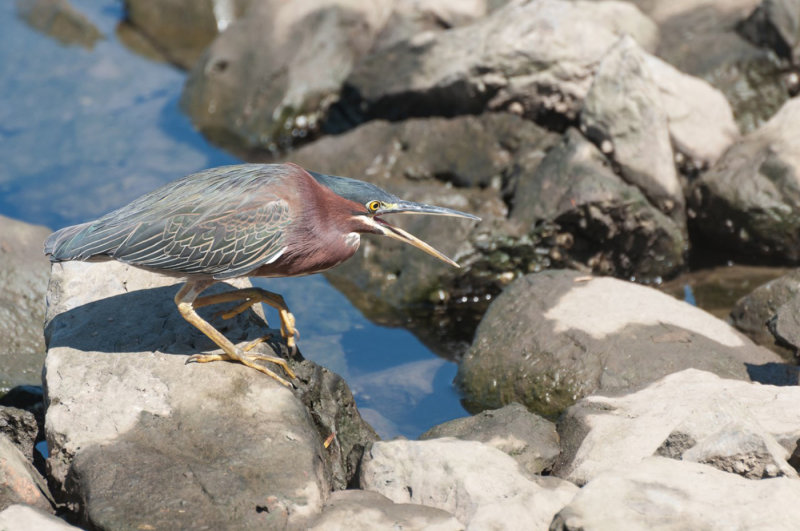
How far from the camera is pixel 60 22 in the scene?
13219 millimetres

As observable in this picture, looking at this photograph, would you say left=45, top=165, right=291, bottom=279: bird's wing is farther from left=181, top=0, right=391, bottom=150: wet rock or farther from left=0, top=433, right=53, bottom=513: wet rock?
left=181, top=0, right=391, bottom=150: wet rock

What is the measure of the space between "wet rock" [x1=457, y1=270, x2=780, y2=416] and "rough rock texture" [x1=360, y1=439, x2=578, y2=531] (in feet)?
4.43

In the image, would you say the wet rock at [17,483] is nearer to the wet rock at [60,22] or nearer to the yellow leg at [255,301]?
the yellow leg at [255,301]

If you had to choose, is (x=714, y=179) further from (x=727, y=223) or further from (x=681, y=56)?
(x=681, y=56)

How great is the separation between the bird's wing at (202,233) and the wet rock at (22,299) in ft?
5.69

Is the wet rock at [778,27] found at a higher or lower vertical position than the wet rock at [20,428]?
A: higher

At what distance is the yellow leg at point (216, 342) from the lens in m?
4.92

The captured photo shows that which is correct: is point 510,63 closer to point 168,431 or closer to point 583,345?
point 583,345

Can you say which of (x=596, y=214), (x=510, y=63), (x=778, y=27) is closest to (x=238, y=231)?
(x=596, y=214)

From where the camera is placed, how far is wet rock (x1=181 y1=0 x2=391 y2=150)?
34.9 ft

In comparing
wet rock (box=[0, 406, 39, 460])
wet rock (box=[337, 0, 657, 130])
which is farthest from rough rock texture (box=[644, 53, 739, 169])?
wet rock (box=[0, 406, 39, 460])

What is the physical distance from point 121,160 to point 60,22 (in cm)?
415

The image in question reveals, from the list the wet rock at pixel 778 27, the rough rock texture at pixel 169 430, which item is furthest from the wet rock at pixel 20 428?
the wet rock at pixel 778 27

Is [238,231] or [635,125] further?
[635,125]
